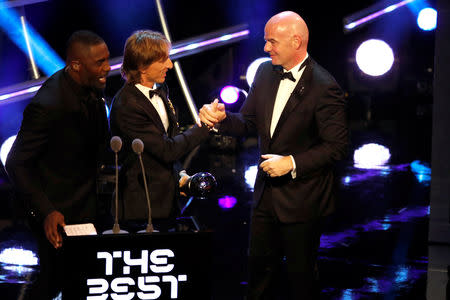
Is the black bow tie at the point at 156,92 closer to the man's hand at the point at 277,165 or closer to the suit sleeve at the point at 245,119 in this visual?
the suit sleeve at the point at 245,119

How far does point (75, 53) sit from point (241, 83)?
695 centimetres

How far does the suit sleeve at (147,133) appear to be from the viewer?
11.1 feet

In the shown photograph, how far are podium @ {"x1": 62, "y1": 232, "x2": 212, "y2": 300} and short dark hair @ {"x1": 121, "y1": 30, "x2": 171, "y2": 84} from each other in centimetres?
98

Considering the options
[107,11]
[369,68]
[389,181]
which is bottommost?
[389,181]

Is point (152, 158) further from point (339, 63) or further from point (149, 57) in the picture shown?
point (339, 63)

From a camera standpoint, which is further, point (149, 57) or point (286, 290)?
point (286, 290)

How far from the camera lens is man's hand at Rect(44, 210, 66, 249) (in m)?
3.04

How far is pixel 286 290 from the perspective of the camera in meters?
4.61

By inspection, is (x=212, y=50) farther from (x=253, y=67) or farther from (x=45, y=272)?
(x=45, y=272)

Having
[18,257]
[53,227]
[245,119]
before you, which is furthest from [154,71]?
[18,257]

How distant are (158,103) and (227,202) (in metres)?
3.67

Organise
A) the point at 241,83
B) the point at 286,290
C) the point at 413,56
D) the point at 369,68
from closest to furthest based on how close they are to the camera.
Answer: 1. the point at 286,290
2. the point at 241,83
3. the point at 369,68
4. the point at 413,56

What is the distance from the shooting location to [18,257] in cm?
518

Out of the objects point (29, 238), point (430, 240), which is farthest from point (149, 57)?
point (430, 240)
